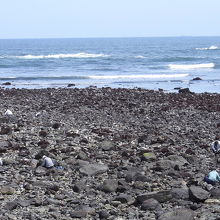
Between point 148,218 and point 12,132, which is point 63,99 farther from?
point 148,218

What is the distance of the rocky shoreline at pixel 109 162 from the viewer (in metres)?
7.45

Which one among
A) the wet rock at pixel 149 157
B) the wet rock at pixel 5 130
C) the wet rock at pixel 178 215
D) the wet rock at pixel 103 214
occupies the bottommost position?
the wet rock at pixel 103 214

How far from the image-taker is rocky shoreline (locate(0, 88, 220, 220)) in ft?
24.5

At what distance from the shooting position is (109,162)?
10195mm

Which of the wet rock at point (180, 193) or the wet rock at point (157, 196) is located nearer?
the wet rock at point (157, 196)

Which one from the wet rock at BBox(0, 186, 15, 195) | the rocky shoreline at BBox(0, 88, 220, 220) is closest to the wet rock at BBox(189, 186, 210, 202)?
the rocky shoreline at BBox(0, 88, 220, 220)

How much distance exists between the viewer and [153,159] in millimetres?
10445

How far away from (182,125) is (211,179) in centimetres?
628

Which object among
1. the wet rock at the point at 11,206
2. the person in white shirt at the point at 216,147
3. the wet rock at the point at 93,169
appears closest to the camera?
the wet rock at the point at 11,206

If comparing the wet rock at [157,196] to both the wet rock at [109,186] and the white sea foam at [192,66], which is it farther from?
the white sea foam at [192,66]

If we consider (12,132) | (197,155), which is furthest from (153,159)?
(12,132)

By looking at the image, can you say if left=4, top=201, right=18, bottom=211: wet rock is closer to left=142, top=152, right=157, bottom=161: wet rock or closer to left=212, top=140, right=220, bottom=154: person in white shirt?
left=142, top=152, right=157, bottom=161: wet rock

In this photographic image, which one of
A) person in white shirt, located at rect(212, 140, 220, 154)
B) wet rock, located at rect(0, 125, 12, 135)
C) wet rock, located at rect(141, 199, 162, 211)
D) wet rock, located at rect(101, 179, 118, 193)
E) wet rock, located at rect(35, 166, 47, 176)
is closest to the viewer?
wet rock, located at rect(141, 199, 162, 211)

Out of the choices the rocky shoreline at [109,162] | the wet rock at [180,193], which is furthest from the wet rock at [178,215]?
the wet rock at [180,193]
